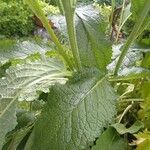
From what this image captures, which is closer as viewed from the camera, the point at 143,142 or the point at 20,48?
the point at 143,142

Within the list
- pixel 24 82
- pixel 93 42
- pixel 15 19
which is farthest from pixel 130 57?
pixel 15 19

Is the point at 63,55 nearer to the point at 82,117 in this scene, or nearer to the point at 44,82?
the point at 44,82

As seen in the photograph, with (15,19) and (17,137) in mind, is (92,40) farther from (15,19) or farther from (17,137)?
(15,19)

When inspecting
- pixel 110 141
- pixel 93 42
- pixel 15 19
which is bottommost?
pixel 15 19

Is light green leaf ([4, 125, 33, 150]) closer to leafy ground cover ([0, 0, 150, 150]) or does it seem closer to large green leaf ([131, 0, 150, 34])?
leafy ground cover ([0, 0, 150, 150])

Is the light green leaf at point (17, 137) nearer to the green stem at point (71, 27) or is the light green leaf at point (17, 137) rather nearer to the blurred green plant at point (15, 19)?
the green stem at point (71, 27)

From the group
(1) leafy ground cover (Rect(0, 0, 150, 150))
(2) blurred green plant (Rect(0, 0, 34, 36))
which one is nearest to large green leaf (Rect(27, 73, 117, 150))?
(1) leafy ground cover (Rect(0, 0, 150, 150))

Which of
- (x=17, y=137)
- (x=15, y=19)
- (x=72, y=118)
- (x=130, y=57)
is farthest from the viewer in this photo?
(x=15, y=19)
